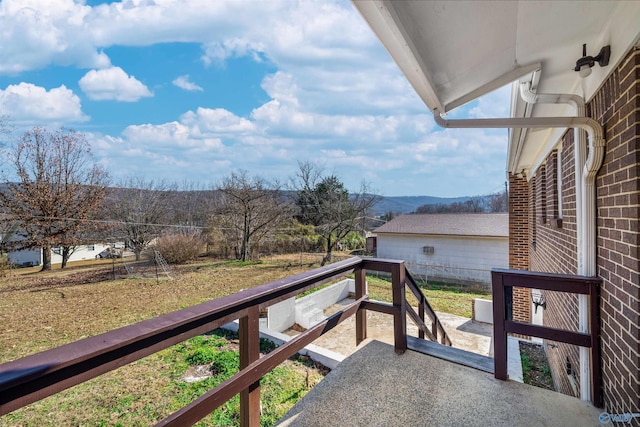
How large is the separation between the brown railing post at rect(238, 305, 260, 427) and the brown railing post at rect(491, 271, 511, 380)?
1622 millimetres

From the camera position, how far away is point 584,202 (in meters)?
1.88

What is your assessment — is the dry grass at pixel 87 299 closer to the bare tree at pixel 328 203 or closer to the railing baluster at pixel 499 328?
the bare tree at pixel 328 203

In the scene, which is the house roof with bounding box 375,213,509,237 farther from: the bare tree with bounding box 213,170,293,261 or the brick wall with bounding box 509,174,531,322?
the brick wall with bounding box 509,174,531,322

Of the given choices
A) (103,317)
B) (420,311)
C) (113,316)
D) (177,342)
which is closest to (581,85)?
(420,311)

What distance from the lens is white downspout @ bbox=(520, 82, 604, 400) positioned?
178cm

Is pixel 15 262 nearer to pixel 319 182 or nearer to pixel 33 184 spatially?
pixel 33 184

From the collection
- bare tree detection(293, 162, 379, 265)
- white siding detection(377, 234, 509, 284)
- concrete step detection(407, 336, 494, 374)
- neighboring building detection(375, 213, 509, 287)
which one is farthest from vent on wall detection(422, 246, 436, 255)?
concrete step detection(407, 336, 494, 374)

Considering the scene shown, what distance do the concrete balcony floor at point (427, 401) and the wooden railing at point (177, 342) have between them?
1.30ft

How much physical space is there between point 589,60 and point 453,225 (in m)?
14.4

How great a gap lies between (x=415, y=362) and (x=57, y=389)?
2187 millimetres

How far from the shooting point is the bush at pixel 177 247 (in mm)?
13812

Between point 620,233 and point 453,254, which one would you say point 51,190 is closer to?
point 620,233

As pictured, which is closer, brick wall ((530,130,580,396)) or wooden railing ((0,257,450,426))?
wooden railing ((0,257,450,426))

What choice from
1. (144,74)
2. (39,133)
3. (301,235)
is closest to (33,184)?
(39,133)
